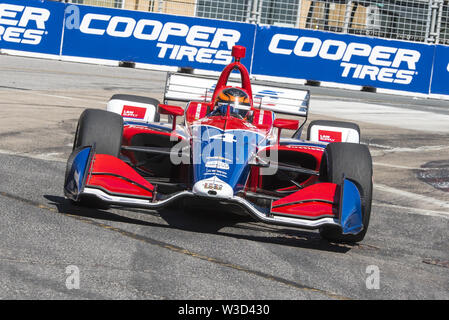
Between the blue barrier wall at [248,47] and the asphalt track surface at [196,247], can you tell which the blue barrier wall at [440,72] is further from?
the asphalt track surface at [196,247]

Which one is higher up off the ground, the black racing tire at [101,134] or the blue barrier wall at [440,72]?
the black racing tire at [101,134]

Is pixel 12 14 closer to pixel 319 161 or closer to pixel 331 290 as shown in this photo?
pixel 319 161

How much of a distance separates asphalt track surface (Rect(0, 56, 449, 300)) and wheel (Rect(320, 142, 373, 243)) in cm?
11

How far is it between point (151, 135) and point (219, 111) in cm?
73

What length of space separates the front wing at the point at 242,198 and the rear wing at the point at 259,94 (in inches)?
111

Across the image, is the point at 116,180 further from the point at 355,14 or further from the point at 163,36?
the point at 355,14

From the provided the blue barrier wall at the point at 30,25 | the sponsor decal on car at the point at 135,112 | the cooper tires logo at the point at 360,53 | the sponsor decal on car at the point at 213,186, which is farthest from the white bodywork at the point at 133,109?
the blue barrier wall at the point at 30,25

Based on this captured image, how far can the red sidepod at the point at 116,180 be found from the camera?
6.10m

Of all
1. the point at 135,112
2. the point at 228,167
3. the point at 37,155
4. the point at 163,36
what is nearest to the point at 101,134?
the point at 228,167

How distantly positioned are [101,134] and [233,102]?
59.1 inches

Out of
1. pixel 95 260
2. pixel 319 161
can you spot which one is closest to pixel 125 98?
pixel 319 161

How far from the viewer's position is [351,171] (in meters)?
6.48

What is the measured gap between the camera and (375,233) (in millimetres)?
6828

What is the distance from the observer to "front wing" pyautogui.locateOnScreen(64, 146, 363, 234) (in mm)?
5977
